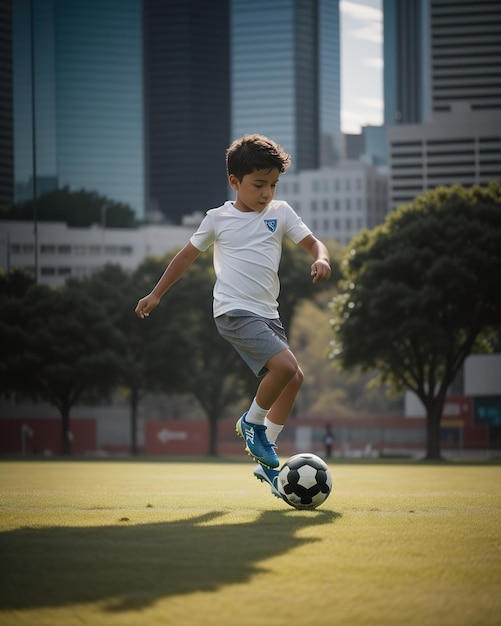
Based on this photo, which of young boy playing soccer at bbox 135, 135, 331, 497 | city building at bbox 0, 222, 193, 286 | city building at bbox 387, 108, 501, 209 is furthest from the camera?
city building at bbox 387, 108, 501, 209

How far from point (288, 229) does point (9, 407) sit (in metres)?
76.0

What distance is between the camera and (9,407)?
8294 centimetres

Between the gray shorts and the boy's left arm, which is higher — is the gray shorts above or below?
below

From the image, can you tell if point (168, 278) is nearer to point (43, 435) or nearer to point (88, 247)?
point (43, 435)

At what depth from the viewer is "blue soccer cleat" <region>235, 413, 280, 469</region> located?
905 cm

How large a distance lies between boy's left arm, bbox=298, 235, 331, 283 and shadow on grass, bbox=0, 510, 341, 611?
6.12 ft

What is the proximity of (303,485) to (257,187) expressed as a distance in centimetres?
231

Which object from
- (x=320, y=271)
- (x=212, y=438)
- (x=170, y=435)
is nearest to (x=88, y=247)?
(x=170, y=435)

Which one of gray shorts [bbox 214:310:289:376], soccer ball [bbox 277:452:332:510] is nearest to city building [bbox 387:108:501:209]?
gray shorts [bbox 214:310:289:376]

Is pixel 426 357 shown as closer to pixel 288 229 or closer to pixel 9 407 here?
pixel 288 229

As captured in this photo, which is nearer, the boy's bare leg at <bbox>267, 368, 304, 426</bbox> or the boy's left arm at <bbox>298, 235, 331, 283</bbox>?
the boy's left arm at <bbox>298, 235, 331, 283</bbox>

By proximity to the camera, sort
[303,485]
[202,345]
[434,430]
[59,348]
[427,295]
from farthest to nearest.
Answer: [202,345] → [59,348] → [434,430] → [427,295] → [303,485]

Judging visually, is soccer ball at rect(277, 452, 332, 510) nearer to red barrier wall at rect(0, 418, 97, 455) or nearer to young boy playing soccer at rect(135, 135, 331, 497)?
young boy playing soccer at rect(135, 135, 331, 497)

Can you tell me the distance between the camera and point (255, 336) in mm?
8859
